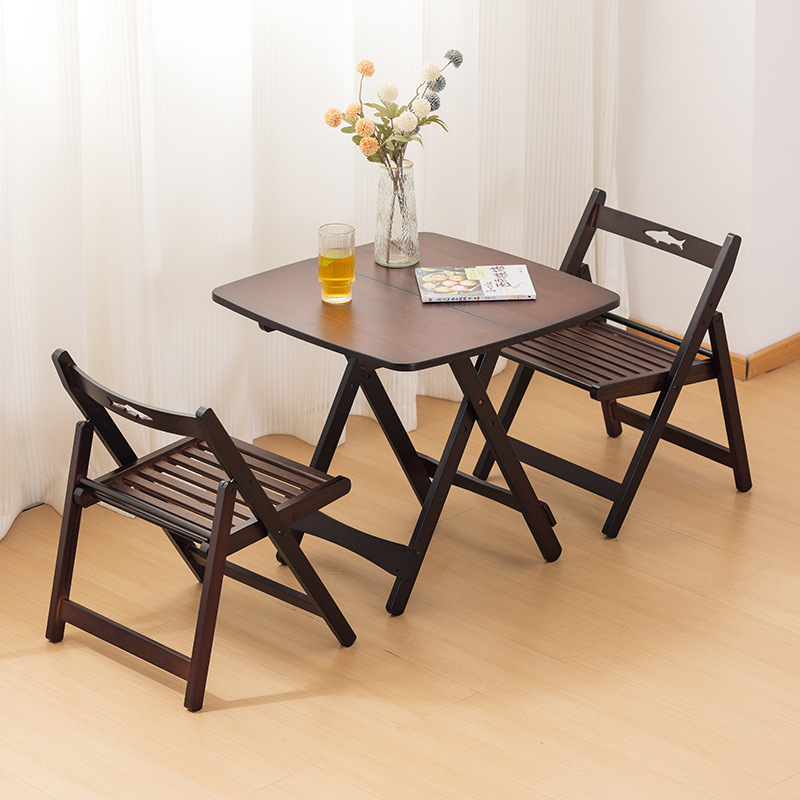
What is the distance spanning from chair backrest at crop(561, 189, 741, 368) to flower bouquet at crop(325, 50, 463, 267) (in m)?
0.63

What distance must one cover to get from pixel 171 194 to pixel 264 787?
5.44ft

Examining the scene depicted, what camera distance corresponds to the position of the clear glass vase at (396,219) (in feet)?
9.47

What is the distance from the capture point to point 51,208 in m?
3.04

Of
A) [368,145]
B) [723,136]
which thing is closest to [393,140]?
[368,145]

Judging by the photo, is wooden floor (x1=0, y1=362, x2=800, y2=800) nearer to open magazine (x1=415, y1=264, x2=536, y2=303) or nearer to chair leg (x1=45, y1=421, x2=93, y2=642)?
chair leg (x1=45, y1=421, x2=93, y2=642)

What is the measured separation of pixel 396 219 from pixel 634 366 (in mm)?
725

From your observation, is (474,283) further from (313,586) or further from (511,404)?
(313,586)

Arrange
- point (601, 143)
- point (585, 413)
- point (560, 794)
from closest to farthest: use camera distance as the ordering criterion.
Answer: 1. point (560, 794)
2. point (585, 413)
3. point (601, 143)

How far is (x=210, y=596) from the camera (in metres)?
2.44

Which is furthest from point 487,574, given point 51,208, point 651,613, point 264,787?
point 51,208

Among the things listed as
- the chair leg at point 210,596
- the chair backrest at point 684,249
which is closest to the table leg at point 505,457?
the chair backrest at point 684,249

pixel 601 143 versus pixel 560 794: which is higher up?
pixel 601 143

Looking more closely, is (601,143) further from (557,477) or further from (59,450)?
(59,450)

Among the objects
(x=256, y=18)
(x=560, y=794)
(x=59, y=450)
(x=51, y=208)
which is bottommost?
(x=560, y=794)
